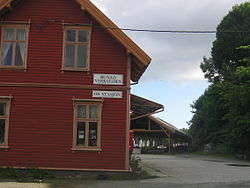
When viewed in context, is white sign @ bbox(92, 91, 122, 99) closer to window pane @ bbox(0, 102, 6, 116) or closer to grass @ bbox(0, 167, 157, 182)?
grass @ bbox(0, 167, 157, 182)

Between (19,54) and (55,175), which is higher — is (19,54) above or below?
above

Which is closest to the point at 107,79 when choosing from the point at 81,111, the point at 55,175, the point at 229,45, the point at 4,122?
the point at 81,111

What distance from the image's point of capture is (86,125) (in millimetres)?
16406

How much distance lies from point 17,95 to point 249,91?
2005cm

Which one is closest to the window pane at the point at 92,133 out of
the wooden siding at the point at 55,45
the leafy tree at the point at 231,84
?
the wooden siding at the point at 55,45

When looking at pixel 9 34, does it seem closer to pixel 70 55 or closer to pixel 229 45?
pixel 70 55

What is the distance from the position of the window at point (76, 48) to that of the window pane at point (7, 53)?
7.14ft

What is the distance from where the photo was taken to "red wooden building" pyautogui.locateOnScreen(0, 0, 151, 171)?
16.2 m

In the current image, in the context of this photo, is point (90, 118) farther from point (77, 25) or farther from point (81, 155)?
point (77, 25)

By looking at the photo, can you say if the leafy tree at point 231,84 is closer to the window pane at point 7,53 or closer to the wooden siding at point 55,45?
the wooden siding at point 55,45

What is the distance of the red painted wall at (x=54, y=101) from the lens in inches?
639

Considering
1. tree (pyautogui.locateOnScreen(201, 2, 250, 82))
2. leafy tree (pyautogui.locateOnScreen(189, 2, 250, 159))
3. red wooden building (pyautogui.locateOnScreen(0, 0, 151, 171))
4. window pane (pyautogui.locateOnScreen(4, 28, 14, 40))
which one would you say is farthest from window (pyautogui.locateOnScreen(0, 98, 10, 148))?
tree (pyautogui.locateOnScreen(201, 2, 250, 82))

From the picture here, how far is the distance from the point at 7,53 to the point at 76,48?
2.79 metres

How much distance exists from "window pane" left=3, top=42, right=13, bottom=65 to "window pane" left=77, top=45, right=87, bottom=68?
2.76 m
